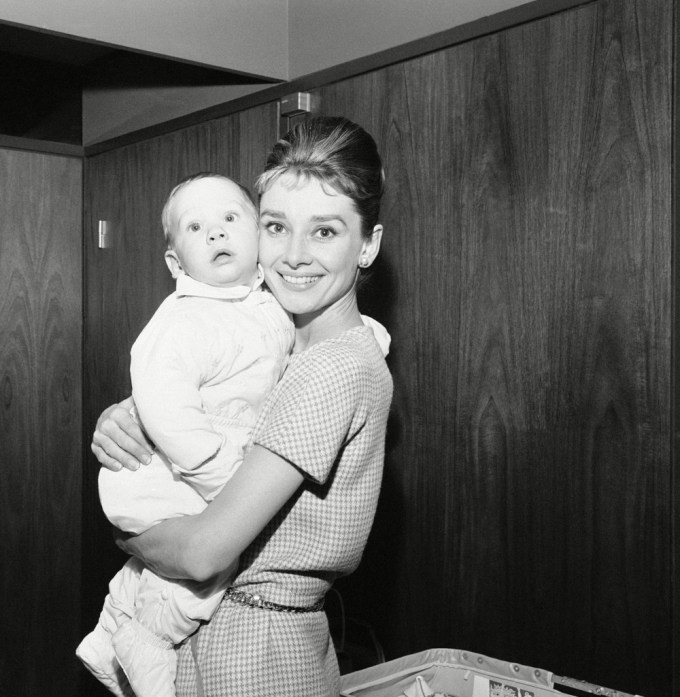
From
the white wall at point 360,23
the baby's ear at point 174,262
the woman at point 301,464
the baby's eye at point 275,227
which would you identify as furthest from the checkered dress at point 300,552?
the white wall at point 360,23

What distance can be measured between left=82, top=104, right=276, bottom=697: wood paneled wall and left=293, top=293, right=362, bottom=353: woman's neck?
0.78m

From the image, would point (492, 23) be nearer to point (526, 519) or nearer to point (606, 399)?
point (606, 399)

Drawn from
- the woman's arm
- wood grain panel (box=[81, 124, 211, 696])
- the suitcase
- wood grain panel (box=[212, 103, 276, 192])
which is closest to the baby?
the woman's arm

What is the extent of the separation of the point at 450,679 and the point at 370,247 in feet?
Answer: 2.67

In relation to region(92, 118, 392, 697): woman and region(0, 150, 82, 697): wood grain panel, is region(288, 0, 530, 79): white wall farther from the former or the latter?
region(0, 150, 82, 697): wood grain panel

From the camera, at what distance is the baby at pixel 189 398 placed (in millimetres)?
1396

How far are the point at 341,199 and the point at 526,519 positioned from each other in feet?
2.25

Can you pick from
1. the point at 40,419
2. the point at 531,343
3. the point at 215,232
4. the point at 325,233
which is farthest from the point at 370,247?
the point at 40,419

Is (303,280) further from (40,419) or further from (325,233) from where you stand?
(40,419)

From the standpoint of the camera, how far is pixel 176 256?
1.60 m

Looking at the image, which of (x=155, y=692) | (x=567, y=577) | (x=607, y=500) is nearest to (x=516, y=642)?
(x=567, y=577)

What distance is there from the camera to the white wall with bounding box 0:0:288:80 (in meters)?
2.01

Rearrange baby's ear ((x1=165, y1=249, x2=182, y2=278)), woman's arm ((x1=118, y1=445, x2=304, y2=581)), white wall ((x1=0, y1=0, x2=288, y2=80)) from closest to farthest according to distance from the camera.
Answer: woman's arm ((x1=118, y1=445, x2=304, y2=581)) → baby's ear ((x1=165, y1=249, x2=182, y2=278)) → white wall ((x1=0, y1=0, x2=288, y2=80))

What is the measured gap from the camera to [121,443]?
1528 millimetres
